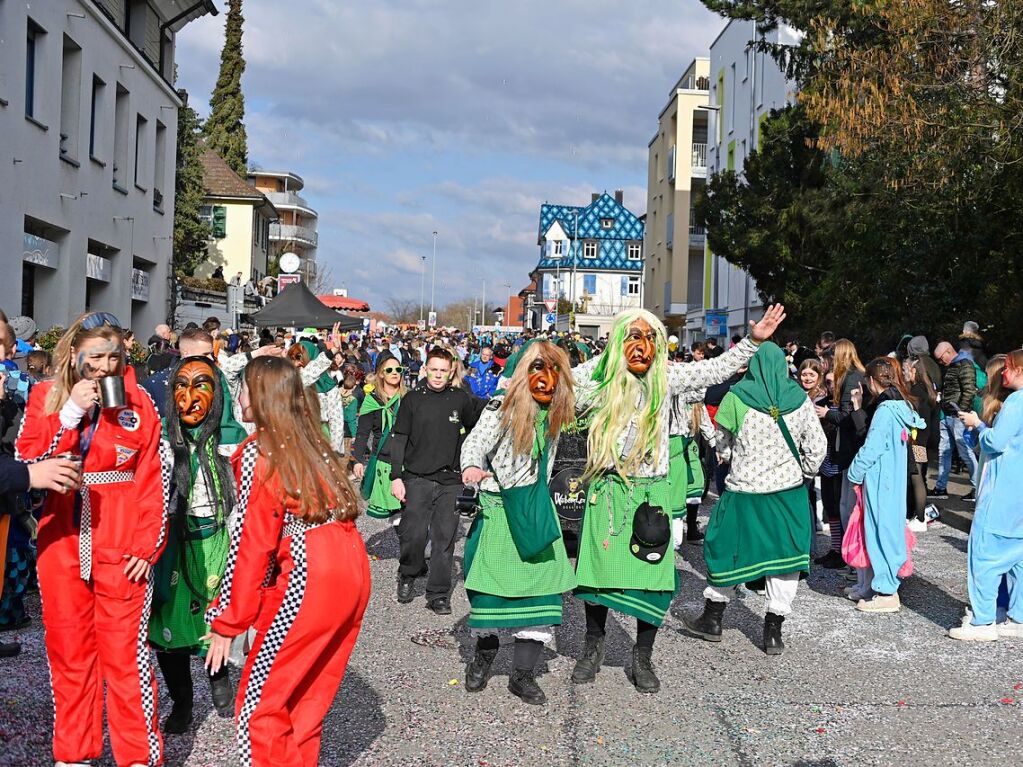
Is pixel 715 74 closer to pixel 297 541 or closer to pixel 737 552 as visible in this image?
pixel 737 552

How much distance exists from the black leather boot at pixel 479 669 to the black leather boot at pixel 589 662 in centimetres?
50

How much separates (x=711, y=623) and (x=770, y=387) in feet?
5.15

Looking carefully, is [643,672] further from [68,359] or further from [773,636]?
[68,359]

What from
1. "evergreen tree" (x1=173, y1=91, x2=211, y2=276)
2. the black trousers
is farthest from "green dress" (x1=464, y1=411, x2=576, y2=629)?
"evergreen tree" (x1=173, y1=91, x2=211, y2=276)

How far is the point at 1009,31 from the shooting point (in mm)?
13961

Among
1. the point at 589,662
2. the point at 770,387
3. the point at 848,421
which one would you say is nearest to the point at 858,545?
the point at 848,421

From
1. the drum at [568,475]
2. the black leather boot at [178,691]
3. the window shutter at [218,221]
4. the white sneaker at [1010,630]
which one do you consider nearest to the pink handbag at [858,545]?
the white sneaker at [1010,630]

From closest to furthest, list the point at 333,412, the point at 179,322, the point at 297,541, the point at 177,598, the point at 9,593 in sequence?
the point at 297,541, the point at 177,598, the point at 9,593, the point at 333,412, the point at 179,322

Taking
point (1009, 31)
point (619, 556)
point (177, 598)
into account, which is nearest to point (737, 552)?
point (619, 556)

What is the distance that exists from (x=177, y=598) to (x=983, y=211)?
15303 mm

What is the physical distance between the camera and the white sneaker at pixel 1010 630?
7668mm

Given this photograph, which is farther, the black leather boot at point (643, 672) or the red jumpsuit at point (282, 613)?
the black leather boot at point (643, 672)

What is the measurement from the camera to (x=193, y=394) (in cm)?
534

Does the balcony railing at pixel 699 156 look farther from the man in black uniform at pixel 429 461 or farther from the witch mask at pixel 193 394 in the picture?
the witch mask at pixel 193 394
